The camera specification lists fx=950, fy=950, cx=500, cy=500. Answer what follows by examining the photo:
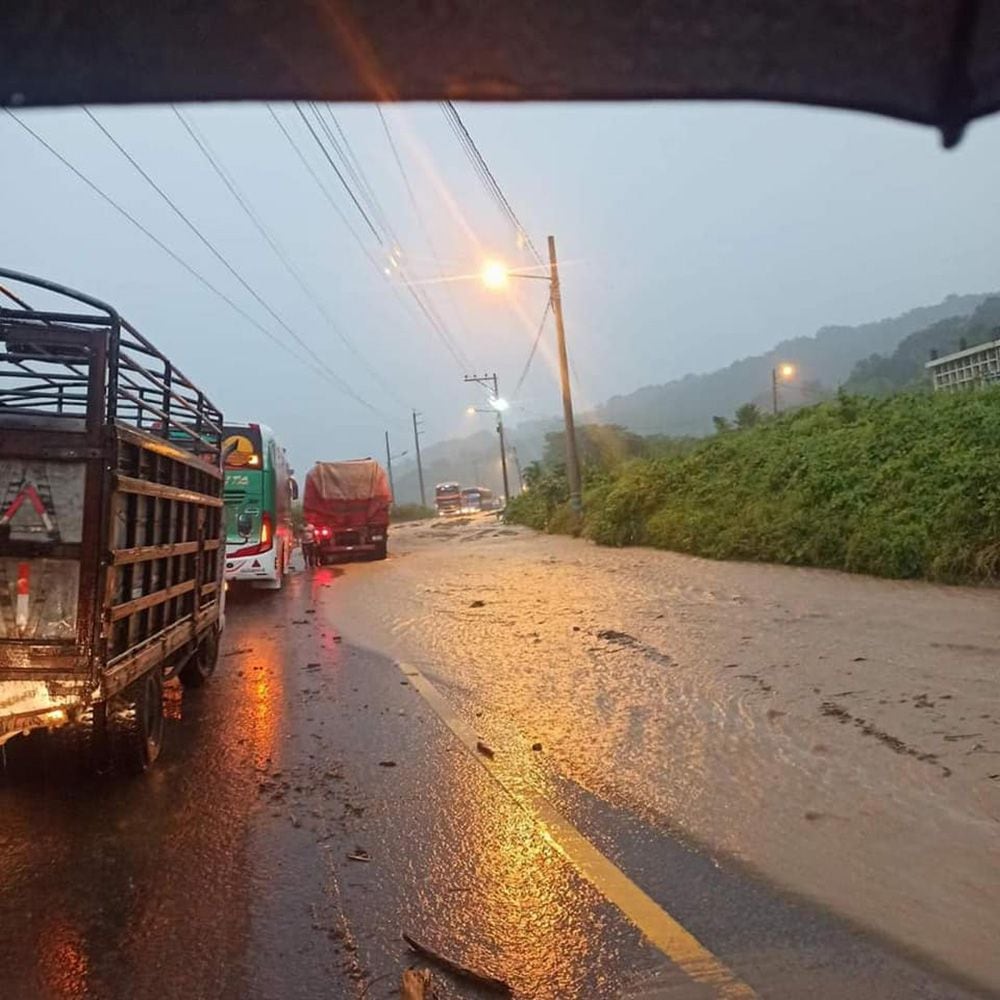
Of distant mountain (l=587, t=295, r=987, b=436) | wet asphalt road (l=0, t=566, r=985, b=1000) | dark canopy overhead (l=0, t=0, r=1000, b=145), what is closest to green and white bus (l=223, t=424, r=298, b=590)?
wet asphalt road (l=0, t=566, r=985, b=1000)

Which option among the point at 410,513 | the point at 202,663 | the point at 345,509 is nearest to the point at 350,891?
the point at 202,663

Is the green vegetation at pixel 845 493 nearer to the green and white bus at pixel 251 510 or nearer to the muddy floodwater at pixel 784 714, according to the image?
the muddy floodwater at pixel 784 714

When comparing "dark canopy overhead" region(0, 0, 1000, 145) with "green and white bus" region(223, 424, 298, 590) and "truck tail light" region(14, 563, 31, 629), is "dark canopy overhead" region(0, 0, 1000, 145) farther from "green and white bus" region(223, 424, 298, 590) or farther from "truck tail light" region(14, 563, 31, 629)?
"green and white bus" region(223, 424, 298, 590)

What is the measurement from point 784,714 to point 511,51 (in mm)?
5793

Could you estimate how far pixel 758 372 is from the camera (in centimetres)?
15325

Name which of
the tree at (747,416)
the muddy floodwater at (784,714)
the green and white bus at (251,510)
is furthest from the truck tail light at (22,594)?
the tree at (747,416)

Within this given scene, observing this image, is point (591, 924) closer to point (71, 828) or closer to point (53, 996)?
point (53, 996)

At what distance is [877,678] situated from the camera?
7.74 metres

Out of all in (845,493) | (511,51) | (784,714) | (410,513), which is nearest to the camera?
(511,51)

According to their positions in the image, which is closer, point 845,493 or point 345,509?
point 845,493

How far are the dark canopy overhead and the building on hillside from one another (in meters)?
24.4

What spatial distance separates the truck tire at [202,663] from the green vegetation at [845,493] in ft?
30.4

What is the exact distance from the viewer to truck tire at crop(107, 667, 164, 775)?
18.0 feet

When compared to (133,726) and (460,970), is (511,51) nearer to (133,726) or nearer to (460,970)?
(460,970)
